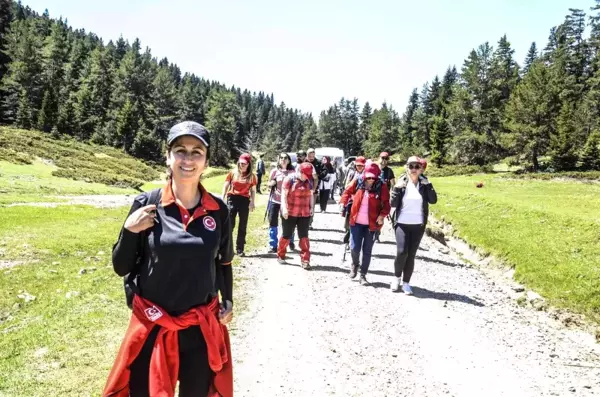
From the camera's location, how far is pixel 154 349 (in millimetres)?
3059

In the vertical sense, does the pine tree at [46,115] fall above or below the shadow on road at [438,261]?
above

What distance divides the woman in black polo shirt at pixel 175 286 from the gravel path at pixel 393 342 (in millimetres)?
2603

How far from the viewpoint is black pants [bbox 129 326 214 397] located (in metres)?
3.11

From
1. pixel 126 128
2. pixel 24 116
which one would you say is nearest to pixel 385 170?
pixel 126 128

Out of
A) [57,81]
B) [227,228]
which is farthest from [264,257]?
[57,81]

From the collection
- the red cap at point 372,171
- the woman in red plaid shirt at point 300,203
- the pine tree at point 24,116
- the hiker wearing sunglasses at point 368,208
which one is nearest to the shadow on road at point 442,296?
the hiker wearing sunglasses at point 368,208

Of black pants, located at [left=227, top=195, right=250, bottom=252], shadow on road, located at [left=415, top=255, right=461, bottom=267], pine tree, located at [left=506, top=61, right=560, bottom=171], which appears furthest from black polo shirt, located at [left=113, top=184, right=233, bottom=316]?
pine tree, located at [left=506, top=61, right=560, bottom=171]

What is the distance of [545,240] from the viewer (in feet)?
49.7

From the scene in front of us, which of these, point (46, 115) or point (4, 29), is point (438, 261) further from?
point (4, 29)

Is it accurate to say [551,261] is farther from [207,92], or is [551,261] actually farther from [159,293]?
[207,92]

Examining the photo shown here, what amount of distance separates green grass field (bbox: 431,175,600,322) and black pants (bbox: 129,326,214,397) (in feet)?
30.4

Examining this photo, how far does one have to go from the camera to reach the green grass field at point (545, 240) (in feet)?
36.3

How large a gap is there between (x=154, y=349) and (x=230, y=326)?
4.66 meters

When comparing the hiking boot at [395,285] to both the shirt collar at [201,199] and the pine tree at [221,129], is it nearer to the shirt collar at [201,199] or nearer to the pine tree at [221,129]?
the shirt collar at [201,199]
